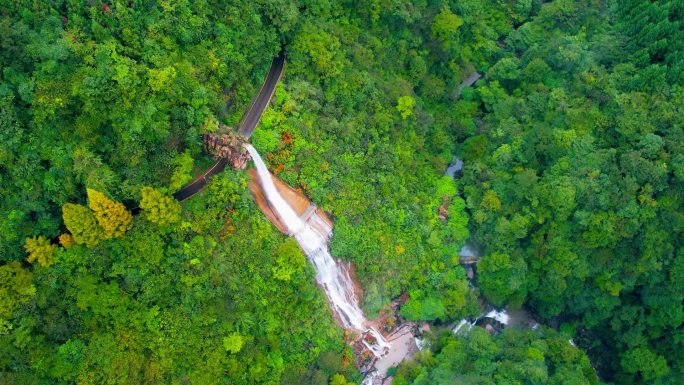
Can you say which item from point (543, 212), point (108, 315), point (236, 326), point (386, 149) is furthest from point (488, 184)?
point (108, 315)

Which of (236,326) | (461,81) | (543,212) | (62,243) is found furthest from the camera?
(461,81)

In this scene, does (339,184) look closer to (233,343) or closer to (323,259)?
(323,259)

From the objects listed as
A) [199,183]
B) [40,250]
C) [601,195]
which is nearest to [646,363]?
[601,195]

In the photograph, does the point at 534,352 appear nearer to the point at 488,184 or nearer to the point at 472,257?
the point at 472,257

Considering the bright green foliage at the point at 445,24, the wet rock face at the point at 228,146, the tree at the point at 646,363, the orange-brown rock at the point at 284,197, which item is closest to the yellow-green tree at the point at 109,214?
the wet rock face at the point at 228,146

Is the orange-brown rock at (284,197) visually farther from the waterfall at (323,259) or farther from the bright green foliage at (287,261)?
the bright green foliage at (287,261)

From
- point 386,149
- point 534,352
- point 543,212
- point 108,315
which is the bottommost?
point 108,315
